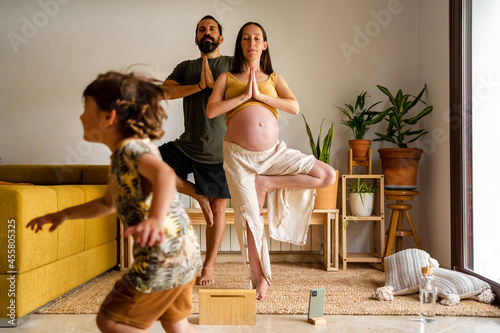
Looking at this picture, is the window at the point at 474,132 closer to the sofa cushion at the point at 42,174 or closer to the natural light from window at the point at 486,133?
the natural light from window at the point at 486,133

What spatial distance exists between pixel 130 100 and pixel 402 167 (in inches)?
96.6

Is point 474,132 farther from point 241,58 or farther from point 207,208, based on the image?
point 207,208

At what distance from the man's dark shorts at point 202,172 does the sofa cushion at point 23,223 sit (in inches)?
32.1

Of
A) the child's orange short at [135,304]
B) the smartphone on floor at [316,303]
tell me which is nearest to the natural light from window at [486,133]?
the smartphone on floor at [316,303]

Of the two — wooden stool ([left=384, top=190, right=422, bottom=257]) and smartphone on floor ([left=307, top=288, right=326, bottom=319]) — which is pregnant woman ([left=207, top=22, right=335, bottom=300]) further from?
wooden stool ([left=384, top=190, right=422, bottom=257])

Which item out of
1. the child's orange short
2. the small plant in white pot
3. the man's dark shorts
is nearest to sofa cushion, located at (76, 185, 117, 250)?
the man's dark shorts

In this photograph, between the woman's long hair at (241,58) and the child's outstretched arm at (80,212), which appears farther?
the woman's long hair at (241,58)

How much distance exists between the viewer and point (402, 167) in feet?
10.2

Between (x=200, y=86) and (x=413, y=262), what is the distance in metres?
1.54

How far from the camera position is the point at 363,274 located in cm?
298

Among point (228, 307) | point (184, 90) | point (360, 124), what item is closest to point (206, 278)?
point (228, 307)

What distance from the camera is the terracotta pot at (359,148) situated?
325cm

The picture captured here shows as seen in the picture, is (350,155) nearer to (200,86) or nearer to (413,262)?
(413,262)

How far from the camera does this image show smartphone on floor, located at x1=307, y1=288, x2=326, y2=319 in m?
1.88
